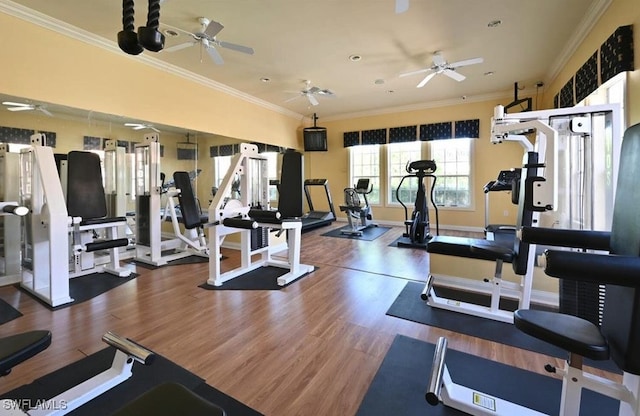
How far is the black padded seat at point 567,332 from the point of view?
1013 millimetres

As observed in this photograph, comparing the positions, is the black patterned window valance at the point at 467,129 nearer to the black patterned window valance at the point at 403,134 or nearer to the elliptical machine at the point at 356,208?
the black patterned window valance at the point at 403,134

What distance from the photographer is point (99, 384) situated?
61.8 inches

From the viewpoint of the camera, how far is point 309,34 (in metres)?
3.66

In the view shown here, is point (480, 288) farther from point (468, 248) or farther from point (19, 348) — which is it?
point (19, 348)

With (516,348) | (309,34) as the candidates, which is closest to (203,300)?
(516,348)

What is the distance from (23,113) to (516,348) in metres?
5.30

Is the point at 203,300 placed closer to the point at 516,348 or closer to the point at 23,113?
the point at 516,348

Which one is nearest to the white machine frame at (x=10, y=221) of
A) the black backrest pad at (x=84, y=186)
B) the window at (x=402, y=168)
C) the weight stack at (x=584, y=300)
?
the black backrest pad at (x=84, y=186)

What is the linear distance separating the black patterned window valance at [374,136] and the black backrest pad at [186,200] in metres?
4.73

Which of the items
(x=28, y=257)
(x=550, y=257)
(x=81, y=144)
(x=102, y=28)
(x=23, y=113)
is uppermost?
(x=102, y=28)

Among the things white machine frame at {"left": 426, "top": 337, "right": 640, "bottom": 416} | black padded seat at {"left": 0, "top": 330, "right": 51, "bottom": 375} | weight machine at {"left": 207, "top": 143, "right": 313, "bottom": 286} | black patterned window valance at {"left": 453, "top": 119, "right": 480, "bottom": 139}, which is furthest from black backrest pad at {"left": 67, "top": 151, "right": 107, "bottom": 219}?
black patterned window valance at {"left": 453, "top": 119, "right": 480, "bottom": 139}

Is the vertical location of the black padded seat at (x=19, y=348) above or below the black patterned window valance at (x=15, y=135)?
below

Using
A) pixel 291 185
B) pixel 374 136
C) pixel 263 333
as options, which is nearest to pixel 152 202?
pixel 291 185

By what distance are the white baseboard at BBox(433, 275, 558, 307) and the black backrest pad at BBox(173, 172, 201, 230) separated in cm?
336
